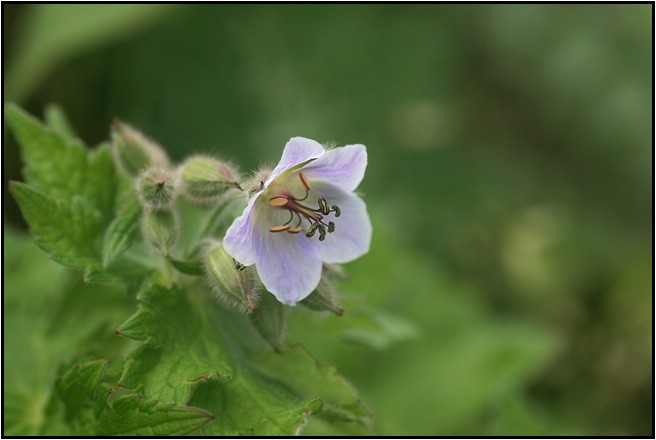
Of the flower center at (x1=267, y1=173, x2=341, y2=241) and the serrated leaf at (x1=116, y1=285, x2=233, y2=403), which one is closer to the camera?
the serrated leaf at (x1=116, y1=285, x2=233, y2=403)

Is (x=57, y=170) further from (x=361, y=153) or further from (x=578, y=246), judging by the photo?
(x=578, y=246)

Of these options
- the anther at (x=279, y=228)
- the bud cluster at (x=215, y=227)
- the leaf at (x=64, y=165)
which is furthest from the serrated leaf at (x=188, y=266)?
the leaf at (x=64, y=165)

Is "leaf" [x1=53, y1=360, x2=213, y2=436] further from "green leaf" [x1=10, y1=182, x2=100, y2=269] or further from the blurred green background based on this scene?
the blurred green background

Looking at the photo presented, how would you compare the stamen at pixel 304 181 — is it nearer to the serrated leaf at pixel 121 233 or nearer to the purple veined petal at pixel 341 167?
the purple veined petal at pixel 341 167

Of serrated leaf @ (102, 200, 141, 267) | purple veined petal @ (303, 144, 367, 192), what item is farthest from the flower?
serrated leaf @ (102, 200, 141, 267)

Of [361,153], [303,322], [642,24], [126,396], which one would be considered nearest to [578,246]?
[642,24]

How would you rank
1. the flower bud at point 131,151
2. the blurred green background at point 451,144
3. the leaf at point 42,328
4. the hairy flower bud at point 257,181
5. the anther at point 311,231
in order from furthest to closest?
the blurred green background at point 451,144 < the leaf at point 42,328 < the flower bud at point 131,151 < the anther at point 311,231 < the hairy flower bud at point 257,181

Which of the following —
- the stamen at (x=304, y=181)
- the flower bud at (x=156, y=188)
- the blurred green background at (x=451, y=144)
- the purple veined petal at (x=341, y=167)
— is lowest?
the flower bud at (x=156, y=188)
